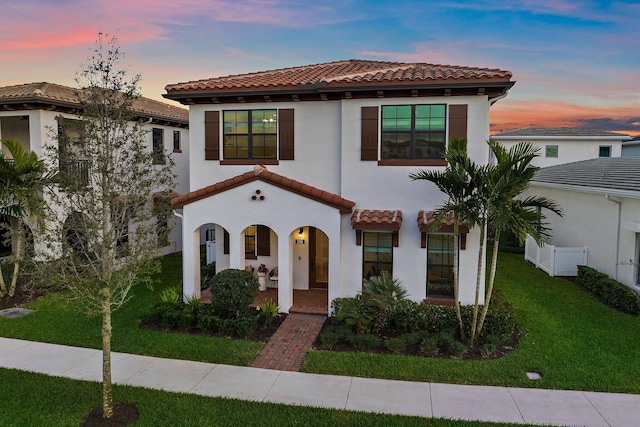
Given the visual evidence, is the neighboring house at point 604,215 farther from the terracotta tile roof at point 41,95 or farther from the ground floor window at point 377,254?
the terracotta tile roof at point 41,95

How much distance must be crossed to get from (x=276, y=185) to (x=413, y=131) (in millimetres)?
4285

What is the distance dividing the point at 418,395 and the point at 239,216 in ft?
23.8

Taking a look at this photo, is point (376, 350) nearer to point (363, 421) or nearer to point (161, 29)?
point (363, 421)

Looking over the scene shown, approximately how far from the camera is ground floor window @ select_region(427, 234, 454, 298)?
1198 cm

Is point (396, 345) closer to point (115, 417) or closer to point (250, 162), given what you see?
point (115, 417)

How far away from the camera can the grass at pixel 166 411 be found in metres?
6.76

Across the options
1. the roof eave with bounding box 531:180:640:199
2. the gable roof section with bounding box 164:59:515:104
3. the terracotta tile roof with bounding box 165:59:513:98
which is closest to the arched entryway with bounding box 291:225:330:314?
the gable roof section with bounding box 164:59:515:104

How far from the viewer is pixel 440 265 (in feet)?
39.5

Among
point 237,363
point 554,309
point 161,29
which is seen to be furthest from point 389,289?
point 161,29

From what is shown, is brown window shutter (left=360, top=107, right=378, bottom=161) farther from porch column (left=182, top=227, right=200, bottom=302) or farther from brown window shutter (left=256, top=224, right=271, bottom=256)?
porch column (left=182, top=227, right=200, bottom=302)

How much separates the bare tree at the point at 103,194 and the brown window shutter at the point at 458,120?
26.7ft

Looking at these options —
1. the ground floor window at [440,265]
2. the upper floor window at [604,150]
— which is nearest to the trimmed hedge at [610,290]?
the ground floor window at [440,265]

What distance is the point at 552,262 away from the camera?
16.8 m

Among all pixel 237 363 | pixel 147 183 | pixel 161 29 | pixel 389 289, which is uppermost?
pixel 161 29
